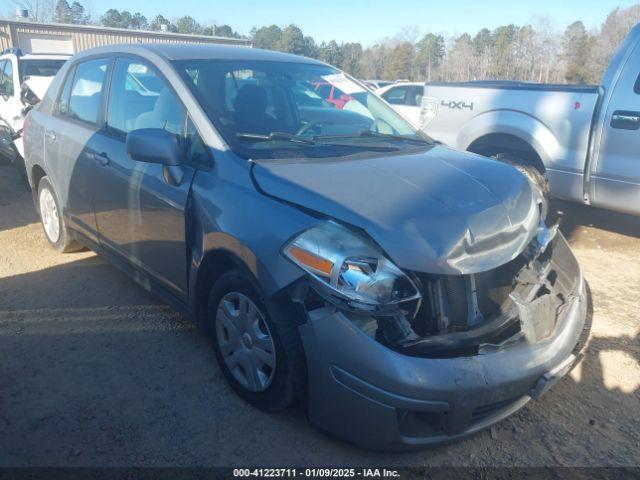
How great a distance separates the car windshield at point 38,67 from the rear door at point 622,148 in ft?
29.1

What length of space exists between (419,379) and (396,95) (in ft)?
36.8

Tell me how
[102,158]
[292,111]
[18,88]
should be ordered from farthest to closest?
[18,88]
[102,158]
[292,111]

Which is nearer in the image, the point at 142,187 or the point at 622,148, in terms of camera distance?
the point at 142,187

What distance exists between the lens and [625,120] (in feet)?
15.9

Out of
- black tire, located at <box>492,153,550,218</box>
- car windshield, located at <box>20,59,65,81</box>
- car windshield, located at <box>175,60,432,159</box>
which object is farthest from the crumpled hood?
car windshield, located at <box>20,59,65,81</box>

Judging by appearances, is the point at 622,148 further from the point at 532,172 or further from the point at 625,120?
the point at 532,172

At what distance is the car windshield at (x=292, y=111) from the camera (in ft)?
9.90

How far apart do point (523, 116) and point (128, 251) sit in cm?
414

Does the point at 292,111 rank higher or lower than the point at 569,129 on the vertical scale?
higher

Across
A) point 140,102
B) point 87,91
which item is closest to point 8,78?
point 87,91

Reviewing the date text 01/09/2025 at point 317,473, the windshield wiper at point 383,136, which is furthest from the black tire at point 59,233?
the date text 01/09/2025 at point 317,473

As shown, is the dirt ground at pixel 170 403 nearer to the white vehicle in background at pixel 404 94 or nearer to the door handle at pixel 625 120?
the door handle at pixel 625 120

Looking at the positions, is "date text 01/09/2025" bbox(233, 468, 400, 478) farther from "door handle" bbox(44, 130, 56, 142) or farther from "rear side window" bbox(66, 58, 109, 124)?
"door handle" bbox(44, 130, 56, 142)

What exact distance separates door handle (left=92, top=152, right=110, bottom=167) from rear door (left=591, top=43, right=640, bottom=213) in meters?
4.33
